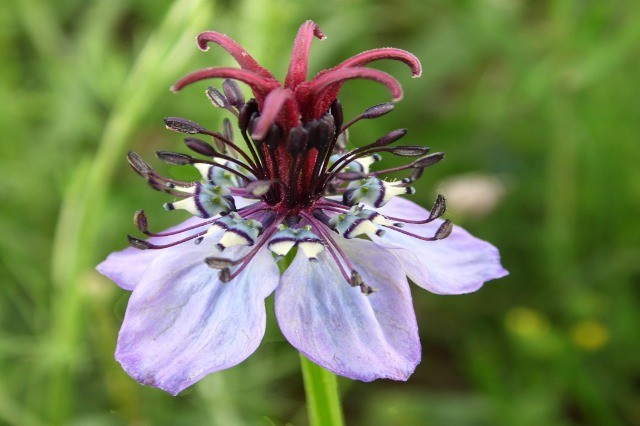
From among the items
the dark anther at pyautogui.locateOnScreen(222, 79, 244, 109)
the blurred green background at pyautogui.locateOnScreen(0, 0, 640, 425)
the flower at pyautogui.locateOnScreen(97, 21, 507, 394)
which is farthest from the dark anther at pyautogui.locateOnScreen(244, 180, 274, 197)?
the blurred green background at pyautogui.locateOnScreen(0, 0, 640, 425)

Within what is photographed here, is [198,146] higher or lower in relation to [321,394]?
higher

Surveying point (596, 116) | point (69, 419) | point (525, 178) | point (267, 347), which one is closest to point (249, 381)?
point (267, 347)

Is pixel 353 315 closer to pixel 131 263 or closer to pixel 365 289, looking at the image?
pixel 365 289

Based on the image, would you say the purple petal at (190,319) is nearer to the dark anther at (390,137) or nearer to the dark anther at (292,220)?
the dark anther at (292,220)

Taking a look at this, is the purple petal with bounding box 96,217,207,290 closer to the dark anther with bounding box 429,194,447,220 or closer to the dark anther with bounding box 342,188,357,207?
the dark anther with bounding box 342,188,357,207

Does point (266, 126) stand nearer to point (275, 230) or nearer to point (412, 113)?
point (275, 230)

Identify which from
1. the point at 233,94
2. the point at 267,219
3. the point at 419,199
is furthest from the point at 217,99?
the point at 419,199

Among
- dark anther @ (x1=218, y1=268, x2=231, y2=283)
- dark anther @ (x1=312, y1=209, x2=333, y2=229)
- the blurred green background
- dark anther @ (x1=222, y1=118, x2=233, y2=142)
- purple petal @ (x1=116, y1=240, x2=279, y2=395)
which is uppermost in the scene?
dark anther @ (x1=222, y1=118, x2=233, y2=142)
